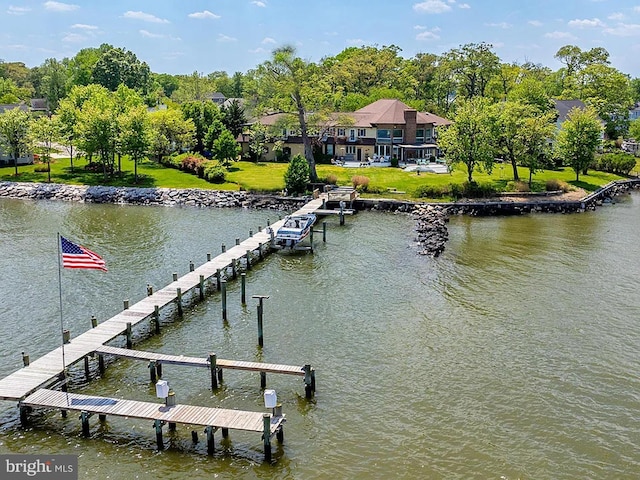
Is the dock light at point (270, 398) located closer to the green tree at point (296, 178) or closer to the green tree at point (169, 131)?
the green tree at point (296, 178)

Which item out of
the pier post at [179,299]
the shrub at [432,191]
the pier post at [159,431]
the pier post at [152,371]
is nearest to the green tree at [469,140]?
the shrub at [432,191]

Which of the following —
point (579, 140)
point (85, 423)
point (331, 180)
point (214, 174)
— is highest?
point (579, 140)

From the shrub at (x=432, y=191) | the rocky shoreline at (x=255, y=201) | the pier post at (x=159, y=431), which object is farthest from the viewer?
the shrub at (x=432, y=191)

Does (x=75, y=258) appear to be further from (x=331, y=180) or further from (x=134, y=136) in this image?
(x=134, y=136)

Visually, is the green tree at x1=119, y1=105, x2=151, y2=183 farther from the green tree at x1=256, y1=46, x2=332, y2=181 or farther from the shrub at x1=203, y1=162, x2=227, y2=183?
the green tree at x1=256, y1=46, x2=332, y2=181

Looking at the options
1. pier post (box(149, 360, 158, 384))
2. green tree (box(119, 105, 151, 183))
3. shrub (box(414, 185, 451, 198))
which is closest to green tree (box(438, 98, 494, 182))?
shrub (box(414, 185, 451, 198))

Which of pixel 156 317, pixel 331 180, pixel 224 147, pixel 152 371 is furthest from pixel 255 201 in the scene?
pixel 152 371
